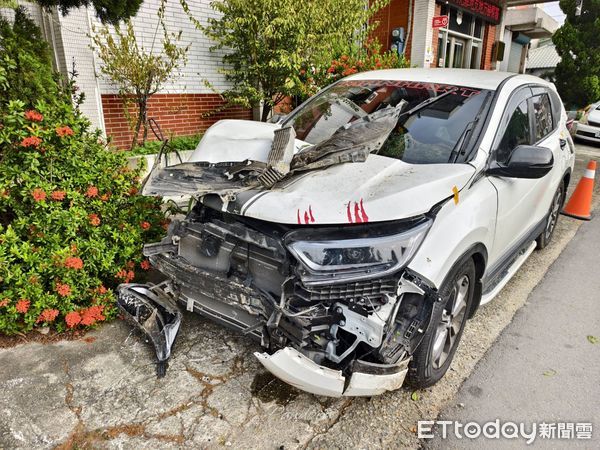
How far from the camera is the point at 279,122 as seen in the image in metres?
3.98

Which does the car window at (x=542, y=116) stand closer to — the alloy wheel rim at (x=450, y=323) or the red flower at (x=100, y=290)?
the alloy wheel rim at (x=450, y=323)

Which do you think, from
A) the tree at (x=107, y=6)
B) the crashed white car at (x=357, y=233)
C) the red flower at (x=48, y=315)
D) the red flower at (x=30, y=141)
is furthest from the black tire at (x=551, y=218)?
the red flower at (x=30, y=141)

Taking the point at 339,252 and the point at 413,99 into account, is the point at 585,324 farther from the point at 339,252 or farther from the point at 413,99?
the point at 339,252

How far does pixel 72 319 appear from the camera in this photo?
3.06 m

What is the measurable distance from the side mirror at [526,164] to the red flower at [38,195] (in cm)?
297

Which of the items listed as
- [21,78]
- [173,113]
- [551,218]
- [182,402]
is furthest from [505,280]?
[173,113]

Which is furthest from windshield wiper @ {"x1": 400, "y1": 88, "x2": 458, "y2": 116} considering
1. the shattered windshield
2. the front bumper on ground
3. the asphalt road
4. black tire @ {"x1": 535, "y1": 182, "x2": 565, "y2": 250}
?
the front bumper on ground

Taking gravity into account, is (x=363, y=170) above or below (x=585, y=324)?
above

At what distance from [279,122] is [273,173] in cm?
146

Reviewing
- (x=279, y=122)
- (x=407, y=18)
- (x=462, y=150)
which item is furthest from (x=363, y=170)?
(x=407, y=18)

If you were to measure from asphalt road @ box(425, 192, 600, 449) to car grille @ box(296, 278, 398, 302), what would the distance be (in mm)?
941

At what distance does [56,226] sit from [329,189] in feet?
6.50

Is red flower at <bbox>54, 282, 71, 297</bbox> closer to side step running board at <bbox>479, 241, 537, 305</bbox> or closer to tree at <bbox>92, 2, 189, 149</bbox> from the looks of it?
side step running board at <bbox>479, 241, 537, 305</bbox>

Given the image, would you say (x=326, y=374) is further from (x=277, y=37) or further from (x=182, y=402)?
(x=277, y=37)
